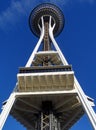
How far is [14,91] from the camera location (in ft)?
117

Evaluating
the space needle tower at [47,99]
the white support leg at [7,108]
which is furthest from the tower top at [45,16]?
the white support leg at [7,108]

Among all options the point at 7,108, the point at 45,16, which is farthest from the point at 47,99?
the point at 45,16

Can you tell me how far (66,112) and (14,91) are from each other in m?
7.00

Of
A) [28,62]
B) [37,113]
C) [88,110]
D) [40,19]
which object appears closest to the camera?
[88,110]

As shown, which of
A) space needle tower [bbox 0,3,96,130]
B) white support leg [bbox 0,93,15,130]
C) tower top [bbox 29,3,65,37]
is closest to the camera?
white support leg [bbox 0,93,15,130]

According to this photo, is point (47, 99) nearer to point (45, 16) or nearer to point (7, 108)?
point (7, 108)

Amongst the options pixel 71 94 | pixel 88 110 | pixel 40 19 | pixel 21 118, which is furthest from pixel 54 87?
pixel 40 19

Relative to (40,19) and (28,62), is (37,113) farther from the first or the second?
(40,19)

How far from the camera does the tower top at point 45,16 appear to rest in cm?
5488

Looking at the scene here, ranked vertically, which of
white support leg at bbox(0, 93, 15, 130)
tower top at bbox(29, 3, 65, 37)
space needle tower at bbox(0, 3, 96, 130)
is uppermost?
tower top at bbox(29, 3, 65, 37)

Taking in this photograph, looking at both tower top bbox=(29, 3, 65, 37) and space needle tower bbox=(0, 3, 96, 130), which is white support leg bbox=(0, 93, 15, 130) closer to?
space needle tower bbox=(0, 3, 96, 130)

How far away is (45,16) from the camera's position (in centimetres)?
5516

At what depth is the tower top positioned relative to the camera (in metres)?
54.9

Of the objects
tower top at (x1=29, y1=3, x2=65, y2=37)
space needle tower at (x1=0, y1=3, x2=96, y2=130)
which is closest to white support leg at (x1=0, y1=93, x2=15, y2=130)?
space needle tower at (x1=0, y1=3, x2=96, y2=130)
